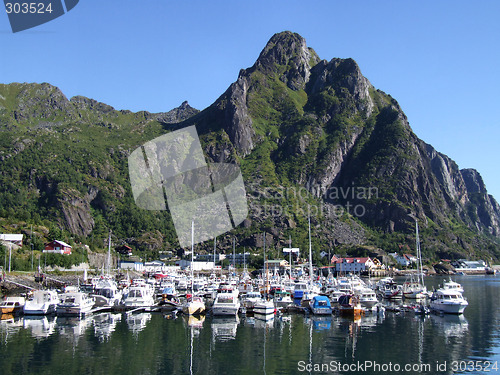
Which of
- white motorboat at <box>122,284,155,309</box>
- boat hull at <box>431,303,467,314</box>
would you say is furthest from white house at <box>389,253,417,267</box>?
white motorboat at <box>122,284,155,309</box>

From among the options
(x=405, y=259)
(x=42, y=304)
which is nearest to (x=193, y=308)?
(x=42, y=304)

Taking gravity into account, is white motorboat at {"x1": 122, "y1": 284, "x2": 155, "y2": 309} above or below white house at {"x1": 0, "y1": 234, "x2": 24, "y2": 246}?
below

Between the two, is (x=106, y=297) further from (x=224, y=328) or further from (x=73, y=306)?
(x=224, y=328)

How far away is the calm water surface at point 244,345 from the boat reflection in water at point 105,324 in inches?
3.1

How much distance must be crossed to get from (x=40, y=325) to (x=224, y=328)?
51.1 feet

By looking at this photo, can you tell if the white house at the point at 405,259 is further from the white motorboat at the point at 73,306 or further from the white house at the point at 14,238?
the white motorboat at the point at 73,306

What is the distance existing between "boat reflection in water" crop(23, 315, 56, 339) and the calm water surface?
0.23ft

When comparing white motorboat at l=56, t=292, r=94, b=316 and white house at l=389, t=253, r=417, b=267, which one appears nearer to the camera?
white motorboat at l=56, t=292, r=94, b=316

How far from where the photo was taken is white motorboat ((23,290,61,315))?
44594 millimetres

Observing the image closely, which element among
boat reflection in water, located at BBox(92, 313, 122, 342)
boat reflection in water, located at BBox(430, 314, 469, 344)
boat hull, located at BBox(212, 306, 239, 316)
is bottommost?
boat reflection in water, located at BBox(430, 314, 469, 344)

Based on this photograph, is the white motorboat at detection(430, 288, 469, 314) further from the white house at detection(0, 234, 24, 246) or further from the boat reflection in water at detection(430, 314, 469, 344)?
the white house at detection(0, 234, 24, 246)

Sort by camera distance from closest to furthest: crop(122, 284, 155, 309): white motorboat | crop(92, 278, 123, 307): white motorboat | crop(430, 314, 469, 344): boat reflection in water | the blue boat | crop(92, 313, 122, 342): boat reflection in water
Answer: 1. crop(92, 313, 122, 342): boat reflection in water
2. crop(430, 314, 469, 344): boat reflection in water
3. the blue boat
4. crop(122, 284, 155, 309): white motorboat
5. crop(92, 278, 123, 307): white motorboat

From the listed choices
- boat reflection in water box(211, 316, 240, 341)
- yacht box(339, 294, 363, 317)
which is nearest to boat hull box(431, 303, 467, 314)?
yacht box(339, 294, 363, 317)

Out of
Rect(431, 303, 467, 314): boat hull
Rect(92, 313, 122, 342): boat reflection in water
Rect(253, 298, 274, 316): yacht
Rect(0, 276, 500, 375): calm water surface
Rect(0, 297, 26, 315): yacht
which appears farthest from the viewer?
Rect(431, 303, 467, 314): boat hull
